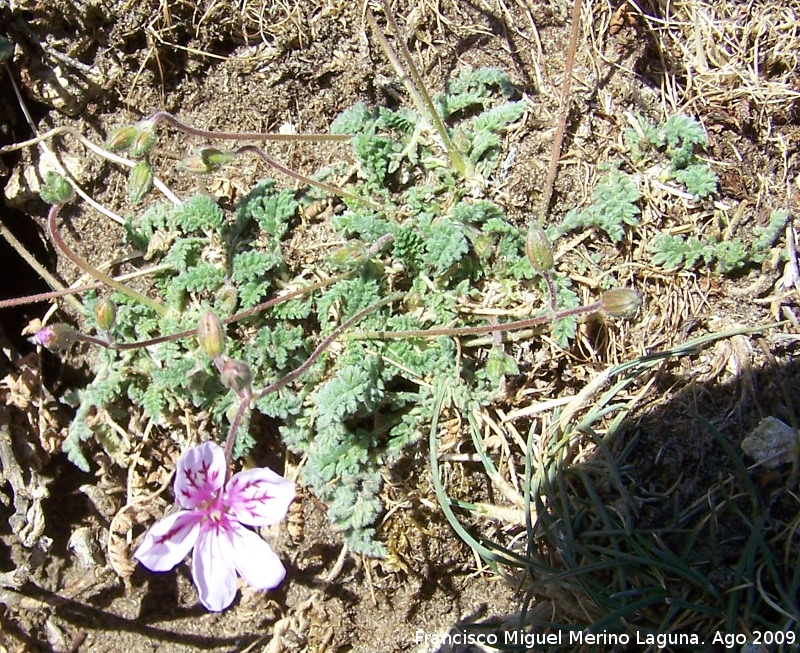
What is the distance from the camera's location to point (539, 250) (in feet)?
7.04

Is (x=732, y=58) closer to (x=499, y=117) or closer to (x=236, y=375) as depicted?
(x=499, y=117)

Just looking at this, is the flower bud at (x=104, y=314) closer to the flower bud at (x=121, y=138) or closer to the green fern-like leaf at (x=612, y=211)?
the flower bud at (x=121, y=138)

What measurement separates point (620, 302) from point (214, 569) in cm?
155

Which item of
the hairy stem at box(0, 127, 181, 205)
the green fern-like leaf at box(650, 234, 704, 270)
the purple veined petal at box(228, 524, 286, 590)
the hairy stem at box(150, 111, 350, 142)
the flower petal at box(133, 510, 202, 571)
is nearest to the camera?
the flower petal at box(133, 510, 202, 571)

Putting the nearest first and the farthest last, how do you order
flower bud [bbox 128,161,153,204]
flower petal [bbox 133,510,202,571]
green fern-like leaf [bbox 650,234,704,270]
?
flower petal [bbox 133,510,202,571]
flower bud [bbox 128,161,153,204]
green fern-like leaf [bbox 650,234,704,270]

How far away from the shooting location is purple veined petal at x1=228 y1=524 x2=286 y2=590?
2.04 meters

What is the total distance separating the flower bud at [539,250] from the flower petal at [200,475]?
118 centimetres

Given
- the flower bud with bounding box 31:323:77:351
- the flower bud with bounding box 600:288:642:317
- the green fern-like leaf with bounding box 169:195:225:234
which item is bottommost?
the flower bud with bounding box 600:288:642:317

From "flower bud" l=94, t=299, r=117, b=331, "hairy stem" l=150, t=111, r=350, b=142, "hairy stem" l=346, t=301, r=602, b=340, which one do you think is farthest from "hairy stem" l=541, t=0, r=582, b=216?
"flower bud" l=94, t=299, r=117, b=331

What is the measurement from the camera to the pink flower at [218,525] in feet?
6.55

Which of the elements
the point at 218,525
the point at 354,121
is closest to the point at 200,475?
the point at 218,525

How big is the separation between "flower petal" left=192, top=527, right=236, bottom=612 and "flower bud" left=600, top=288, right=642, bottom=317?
1.44 meters

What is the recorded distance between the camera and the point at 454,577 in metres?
2.61

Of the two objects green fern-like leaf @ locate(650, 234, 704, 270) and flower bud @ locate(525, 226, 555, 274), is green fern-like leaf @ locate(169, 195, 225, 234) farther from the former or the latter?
green fern-like leaf @ locate(650, 234, 704, 270)
